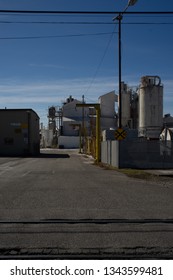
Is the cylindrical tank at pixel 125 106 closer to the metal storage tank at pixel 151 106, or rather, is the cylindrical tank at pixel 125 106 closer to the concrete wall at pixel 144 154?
the metal storage tank at pixel 151 106

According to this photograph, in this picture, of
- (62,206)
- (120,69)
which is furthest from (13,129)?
(62,206)

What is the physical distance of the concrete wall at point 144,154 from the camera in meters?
30.8

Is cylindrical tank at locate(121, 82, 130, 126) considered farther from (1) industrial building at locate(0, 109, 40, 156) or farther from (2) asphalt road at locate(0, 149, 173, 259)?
(2) asphalt road at locate(0, 149, 173, 259)

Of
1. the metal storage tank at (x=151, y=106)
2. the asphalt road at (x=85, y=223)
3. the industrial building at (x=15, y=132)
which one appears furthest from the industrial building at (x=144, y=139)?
the industrial building at (x=15, y=132)

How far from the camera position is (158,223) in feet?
32.5

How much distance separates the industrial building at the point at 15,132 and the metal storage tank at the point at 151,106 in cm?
1540

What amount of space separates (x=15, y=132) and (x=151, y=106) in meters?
18.5

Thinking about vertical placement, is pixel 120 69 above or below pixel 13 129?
above

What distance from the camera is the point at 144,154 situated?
31000 millimetres

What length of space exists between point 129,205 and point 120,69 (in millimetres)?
21537
